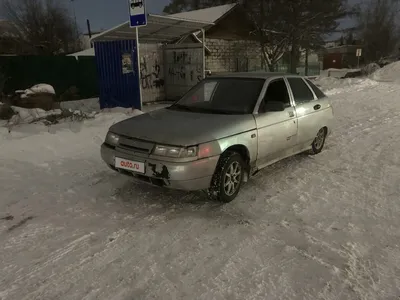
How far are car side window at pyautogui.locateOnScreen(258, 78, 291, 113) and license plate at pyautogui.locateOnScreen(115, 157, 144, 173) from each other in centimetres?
187

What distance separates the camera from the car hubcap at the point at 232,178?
4.02 meters

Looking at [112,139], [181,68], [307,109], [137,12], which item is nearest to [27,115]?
[137,12]

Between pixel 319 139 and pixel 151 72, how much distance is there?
792 cm

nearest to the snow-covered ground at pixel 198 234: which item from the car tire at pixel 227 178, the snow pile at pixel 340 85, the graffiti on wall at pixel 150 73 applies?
the car tire at pixel 227 178

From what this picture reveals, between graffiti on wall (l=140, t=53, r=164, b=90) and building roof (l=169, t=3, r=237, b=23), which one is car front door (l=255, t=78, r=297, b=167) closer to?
graffiti on wall (l=140, t=53, r=164, b=90)

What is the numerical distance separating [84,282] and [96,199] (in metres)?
1.61

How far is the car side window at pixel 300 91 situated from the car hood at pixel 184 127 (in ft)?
4.56

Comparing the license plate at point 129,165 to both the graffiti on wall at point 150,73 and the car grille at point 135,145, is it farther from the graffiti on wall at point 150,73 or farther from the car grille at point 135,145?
the graffiti on wall at point 150,73

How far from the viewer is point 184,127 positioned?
3.90m

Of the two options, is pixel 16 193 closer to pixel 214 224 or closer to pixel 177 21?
pixel 214 224

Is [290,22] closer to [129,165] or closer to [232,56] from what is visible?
[232,56]

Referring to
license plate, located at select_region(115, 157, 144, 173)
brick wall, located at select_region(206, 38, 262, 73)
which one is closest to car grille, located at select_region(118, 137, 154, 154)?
license plate, located at select_region(115, 157, 144, 173)

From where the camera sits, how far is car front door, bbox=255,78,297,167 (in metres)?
4.44

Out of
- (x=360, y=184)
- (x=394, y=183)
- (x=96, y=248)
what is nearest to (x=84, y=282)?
(x=96, y=248)
